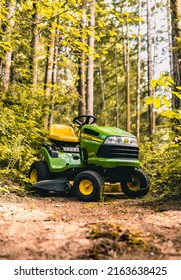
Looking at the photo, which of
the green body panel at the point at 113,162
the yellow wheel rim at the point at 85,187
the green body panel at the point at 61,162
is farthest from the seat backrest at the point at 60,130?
the yellow wheel rim at the point at 85,187

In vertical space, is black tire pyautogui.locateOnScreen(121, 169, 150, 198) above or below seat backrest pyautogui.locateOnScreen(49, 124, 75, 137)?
below

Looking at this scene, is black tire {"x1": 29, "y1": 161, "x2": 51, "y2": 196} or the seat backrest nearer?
black tire {"x1": 29, "y1": 161, "x2": 51, "y2": 196}

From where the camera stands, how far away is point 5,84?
26.7ft

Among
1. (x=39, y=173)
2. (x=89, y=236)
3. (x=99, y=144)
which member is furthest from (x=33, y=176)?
(x=89, y=236)

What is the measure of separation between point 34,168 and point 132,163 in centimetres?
215

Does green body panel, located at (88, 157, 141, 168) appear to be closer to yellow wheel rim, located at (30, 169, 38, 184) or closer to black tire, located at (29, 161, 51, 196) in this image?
black tire, located at (29, 161, 51, 196)

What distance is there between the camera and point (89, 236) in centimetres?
263

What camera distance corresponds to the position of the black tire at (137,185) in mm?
6016

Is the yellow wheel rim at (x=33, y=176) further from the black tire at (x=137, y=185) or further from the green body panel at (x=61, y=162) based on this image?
the black tire at (x=137, y=185)

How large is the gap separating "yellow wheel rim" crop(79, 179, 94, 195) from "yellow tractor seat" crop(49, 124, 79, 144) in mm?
1345

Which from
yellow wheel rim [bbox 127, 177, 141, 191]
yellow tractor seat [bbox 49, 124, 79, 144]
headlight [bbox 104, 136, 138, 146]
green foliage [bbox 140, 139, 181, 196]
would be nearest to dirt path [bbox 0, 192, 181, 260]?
green foliage [bbox 140, 139, 181, 196]

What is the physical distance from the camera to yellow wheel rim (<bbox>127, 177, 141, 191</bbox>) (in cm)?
612

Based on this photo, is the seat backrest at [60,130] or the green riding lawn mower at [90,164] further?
the seat backrest at [60,130]

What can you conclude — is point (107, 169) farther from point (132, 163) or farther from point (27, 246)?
point (27, 246)
